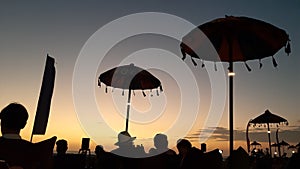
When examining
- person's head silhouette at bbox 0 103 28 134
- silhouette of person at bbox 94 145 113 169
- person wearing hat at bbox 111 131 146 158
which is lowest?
silhouette of person at bbox 94 145 113 169

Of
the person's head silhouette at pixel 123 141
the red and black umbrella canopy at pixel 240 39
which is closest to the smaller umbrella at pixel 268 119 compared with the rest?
the red and black umbrella canopy at pixel 240 39

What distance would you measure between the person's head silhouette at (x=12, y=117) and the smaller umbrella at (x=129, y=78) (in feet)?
18.7

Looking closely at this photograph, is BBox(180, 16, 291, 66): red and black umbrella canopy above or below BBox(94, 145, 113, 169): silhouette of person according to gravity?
above

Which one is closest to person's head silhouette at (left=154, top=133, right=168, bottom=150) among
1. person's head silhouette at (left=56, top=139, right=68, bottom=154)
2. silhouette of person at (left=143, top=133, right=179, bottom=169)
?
silhouette of person at (left=143, top=133, right=179, bottom=169)

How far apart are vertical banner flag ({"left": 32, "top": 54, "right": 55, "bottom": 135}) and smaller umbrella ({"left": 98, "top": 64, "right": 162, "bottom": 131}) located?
15.4ft

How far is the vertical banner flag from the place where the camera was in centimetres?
419

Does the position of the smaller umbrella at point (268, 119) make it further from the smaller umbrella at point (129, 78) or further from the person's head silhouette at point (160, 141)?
the person's head silhouette at point (160, 141)

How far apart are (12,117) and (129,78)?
5.89 m

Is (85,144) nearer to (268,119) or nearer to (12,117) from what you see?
(12,117)

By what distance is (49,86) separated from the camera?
4.34 metres

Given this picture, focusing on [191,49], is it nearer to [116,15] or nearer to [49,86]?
[49,86]

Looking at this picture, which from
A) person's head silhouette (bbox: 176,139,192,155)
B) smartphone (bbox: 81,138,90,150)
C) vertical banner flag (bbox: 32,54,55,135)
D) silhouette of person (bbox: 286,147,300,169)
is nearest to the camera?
silhouette of person (bbox: 286,147,300,169)

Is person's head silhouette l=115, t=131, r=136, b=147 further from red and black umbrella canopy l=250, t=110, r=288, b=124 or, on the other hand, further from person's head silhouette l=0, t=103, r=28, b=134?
red and black umbrella canopy l=250, t=110, r=288, b=124

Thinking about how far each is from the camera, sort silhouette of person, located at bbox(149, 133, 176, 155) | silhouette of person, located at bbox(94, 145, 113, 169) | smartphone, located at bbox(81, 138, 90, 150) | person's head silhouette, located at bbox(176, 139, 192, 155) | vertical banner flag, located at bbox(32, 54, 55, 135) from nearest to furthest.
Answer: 1. vertical banner flag, located at bbox(32, 54, 55, 135)
2. silhouette of person, located at bbox(94, 145, 113, 169)
3. silhouette of person, located at bbox(149, 133, 176, 155)
4. person's head silhouette, located at bbox(176, 139, 192, 155)
5. smartphone, located at bbox(81, 138, 90, 150)
